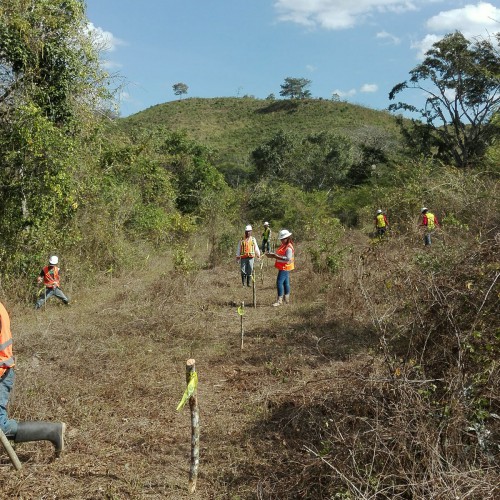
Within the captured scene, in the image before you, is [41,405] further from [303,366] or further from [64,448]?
[303,366]

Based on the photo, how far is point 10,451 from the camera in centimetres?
394

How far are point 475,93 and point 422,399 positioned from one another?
86.8 ft

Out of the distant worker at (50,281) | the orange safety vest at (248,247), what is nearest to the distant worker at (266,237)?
the orange safety vest at (248,247)

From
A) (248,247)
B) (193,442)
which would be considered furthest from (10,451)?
(248,247)

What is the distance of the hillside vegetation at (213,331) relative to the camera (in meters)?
3.60

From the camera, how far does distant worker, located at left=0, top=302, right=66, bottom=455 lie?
13.2 ft

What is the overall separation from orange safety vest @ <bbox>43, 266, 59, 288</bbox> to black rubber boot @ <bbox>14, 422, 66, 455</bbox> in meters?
5.95

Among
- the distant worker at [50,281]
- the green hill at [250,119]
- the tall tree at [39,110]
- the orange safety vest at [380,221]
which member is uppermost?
the green hill at [250,119]

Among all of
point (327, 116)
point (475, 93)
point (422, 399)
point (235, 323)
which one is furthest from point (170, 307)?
point (327, 116)

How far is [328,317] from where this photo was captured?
800 centimetres

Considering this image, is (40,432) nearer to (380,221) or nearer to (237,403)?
(237,403)

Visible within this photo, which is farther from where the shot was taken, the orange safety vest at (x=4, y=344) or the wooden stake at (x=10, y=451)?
the orange safety vest at (x=4, y=344)

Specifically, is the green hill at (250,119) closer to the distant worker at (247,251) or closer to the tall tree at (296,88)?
the tall tree at (296,88)

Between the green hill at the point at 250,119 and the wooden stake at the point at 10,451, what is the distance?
42218mm
